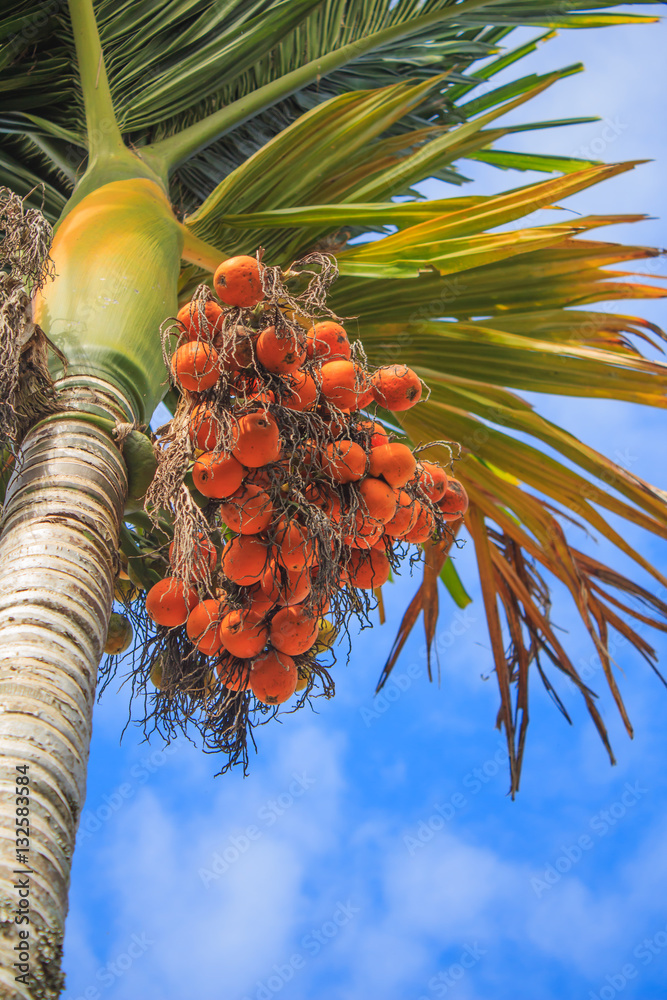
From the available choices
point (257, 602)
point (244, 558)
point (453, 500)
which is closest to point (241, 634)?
point (257, 602)

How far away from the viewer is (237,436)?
1.71 meters

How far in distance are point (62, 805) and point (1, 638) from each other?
0.31 meters

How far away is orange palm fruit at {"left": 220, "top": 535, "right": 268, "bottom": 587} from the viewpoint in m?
1.77

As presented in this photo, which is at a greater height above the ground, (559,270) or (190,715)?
(559,270)

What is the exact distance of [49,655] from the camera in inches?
59.7

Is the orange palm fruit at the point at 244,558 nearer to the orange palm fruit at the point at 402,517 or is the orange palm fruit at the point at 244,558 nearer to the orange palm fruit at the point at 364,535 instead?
the orange palm fruit at the point at 364,535

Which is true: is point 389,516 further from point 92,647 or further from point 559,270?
point 559,270

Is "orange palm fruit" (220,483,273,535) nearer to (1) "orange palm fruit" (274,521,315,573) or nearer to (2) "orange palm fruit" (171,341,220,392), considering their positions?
(1) "orange palm fruit" (274,521,315,573)

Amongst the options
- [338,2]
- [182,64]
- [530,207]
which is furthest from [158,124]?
[530,207]

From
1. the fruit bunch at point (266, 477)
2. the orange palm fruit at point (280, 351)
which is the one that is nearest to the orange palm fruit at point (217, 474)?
the fruit bunch at point (266, 477)

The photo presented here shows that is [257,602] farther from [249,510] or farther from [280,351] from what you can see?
[280,351]

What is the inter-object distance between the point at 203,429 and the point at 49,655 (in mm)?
539

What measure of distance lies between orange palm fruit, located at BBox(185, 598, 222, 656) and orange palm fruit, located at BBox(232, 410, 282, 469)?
35 cm

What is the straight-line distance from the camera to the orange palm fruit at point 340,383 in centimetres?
185
